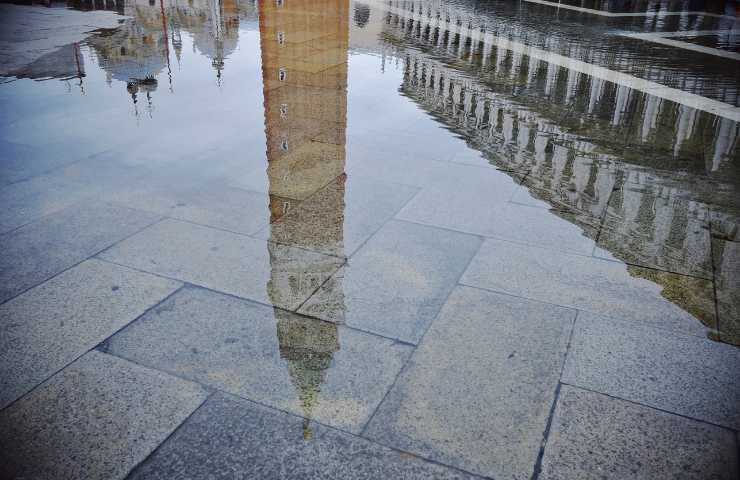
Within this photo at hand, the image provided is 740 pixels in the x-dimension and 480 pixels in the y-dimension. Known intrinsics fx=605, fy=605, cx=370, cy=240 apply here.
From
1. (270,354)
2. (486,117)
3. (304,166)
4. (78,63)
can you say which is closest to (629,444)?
(270,354)

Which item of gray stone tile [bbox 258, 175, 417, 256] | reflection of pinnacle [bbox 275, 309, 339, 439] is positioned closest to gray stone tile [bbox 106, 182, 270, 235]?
gray stone tile [bbox 258, 175, 417, 256]

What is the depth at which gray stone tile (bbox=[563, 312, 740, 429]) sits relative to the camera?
4.78 m

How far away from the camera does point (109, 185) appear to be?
8305 millimetres

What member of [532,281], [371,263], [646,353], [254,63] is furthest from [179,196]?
[254,63]

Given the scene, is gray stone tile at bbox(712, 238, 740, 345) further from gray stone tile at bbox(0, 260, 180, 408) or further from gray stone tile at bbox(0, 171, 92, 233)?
gray stone tile at bbox(0, 171, 92, 233)

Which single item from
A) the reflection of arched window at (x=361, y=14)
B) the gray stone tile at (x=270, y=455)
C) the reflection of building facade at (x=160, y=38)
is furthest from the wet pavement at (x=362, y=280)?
the reflection of arched window at (x=361, y=14)

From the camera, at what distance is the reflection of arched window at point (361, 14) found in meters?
24.4

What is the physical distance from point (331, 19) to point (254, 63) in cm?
833

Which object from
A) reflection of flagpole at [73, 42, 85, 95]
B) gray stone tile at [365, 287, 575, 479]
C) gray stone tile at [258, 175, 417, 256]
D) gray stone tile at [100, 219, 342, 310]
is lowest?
gray stone tile at [365, 287, 575, 479]

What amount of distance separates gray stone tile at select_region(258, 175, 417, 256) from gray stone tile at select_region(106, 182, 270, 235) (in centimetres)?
36

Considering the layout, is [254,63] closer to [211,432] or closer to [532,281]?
[532,281]

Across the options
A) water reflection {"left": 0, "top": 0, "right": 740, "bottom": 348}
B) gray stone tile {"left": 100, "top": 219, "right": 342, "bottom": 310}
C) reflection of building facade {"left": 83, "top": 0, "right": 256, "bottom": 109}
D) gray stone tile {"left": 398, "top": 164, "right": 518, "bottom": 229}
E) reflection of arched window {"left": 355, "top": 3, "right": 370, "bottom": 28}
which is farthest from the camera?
reflection of arched window {"left": 355, "top": 3, "right": 370, "bottom": 28}

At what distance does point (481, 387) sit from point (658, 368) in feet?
5.23

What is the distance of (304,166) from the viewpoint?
9391 millimetres
